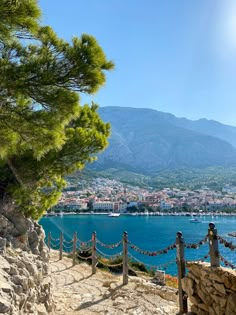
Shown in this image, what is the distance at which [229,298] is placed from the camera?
14.1 feet

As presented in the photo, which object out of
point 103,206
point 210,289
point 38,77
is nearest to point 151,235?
point 210,289

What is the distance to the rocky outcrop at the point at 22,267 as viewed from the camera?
4410mm

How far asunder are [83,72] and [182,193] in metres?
136

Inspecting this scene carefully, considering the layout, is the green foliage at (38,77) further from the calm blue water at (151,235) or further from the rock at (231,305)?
the calm blue water at (151,235)

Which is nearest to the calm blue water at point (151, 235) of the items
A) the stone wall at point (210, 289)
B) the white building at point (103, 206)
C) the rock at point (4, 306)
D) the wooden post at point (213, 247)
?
the stone wall at point (210, 289)

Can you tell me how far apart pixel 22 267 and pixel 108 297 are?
8.35 ft

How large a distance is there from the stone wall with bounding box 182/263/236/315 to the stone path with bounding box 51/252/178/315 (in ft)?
2.61

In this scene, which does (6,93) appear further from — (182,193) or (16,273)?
(182,193)

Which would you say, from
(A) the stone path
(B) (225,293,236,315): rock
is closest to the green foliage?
(B) (225,293,236,315): rock

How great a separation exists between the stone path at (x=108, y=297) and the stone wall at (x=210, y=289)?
31.3 inches

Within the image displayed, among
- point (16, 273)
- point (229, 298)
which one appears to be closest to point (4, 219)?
point (16, 273)

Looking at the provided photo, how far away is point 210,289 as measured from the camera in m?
4.69

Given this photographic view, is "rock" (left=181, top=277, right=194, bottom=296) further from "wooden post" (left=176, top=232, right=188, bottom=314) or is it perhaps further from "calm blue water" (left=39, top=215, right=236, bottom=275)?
"calm blue water" (left=39, top=215, right=236, bottom=275)

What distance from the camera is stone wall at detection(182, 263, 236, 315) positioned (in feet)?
14.1
